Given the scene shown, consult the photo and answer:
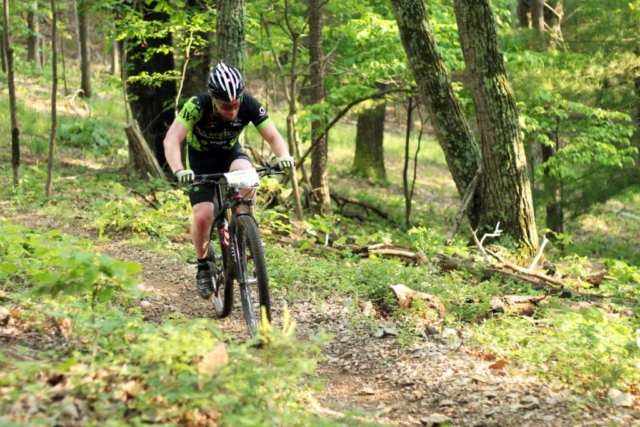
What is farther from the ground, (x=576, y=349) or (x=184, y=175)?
(x=184, y=175)

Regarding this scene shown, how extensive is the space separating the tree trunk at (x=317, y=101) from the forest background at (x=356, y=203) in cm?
6

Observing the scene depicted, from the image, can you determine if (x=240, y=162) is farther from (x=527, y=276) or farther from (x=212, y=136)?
(x=527, y=276)

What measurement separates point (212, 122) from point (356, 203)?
29.7 ft

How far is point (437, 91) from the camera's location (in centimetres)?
888

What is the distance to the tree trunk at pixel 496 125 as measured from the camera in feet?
27.5

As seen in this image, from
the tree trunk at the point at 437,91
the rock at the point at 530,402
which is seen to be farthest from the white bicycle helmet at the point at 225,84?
the tree trunk at the point at 437,91

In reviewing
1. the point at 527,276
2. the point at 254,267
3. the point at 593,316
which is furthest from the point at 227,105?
the point at 527,276

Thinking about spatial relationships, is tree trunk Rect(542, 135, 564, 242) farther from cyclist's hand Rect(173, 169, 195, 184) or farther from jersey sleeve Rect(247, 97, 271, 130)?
cyclist's hand Rect(173, 169, 195, 184)

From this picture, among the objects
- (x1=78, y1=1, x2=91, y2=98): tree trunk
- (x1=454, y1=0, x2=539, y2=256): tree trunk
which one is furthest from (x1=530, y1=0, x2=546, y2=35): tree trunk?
(x1=78, y1=1, x2=91, y2=98): tree trunk

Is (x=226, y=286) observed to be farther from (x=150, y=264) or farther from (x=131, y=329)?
(x=150, y=264)

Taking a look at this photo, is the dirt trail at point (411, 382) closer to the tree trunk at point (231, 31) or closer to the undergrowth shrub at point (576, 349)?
the undergrowth shrub at point (576, 349)

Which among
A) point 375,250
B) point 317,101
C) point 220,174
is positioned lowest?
point 375,250

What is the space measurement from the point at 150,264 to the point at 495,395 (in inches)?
188

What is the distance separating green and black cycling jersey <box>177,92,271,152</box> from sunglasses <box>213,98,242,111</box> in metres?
0.22
